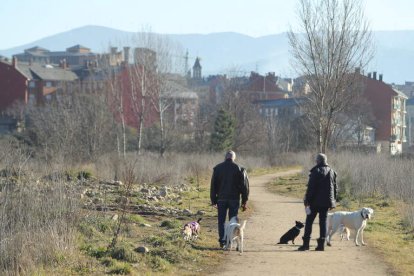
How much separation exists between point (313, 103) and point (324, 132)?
2862mm

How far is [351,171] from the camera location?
31.6 m

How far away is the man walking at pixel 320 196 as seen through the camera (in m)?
15.5

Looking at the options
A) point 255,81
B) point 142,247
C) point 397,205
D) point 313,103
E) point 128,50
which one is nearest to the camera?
point 142,247

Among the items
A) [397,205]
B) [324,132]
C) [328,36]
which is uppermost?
[328,36]

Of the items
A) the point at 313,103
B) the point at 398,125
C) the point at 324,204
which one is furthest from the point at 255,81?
the point at 324,204

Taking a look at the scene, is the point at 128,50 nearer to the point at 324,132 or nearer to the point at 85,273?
the point at 324,132

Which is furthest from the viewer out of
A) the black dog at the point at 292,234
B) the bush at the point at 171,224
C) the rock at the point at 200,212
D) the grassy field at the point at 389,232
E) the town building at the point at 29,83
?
the town building at the point at 29,83

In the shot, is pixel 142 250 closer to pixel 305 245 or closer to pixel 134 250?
pixel 134 250

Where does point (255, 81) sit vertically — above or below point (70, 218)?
above

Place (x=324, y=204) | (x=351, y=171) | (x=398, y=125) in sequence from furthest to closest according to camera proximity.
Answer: (x=398, y=125) < (x=351, y=171) < (x=324, y=204)

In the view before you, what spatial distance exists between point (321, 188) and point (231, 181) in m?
1.91

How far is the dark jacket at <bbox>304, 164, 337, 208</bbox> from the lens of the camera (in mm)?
15539

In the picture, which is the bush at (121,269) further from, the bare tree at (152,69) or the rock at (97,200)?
the bare tree at (152,69)

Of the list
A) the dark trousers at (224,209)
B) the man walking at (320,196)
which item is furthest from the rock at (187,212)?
the man walking at (320,196)
